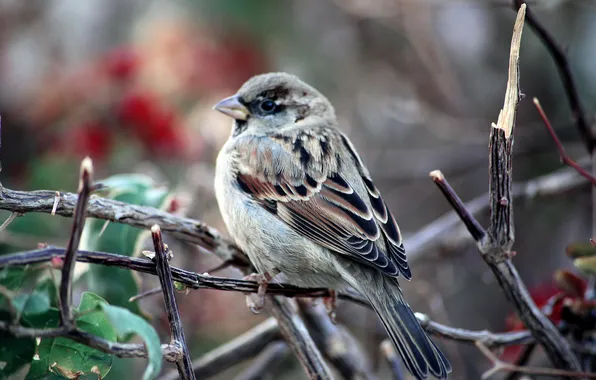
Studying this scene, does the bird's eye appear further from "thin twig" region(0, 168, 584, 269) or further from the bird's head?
"thin twig" region(0, 168, 584, 269)

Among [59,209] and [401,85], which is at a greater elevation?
[401,85]

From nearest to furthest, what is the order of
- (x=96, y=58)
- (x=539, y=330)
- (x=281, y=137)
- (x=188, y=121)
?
(x=539, y=330), (x=281, y=137), (x=188, y=121), (x=96, y=58)

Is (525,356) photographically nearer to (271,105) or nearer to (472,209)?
(472,209)

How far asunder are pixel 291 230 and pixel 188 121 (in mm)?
1757

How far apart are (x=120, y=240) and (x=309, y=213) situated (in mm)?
826

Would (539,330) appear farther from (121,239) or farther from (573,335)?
(121,239)

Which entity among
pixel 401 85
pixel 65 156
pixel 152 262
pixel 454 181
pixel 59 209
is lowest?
pixel 152 262

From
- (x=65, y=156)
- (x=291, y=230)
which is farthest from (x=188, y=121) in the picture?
(x=291, y=230)

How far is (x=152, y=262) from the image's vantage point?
1.95 metres

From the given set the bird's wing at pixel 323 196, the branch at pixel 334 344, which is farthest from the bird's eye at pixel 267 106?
the branch at pixel 334 344

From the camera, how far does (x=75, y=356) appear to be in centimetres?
197

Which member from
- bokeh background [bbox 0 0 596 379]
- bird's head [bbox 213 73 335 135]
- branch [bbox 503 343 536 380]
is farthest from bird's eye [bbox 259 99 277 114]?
branch [bbox 503 343 536 380]

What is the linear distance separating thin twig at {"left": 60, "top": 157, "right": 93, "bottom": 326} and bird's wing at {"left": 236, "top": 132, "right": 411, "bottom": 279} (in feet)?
4.30

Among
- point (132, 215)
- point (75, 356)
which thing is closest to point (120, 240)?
point (132, 215)
